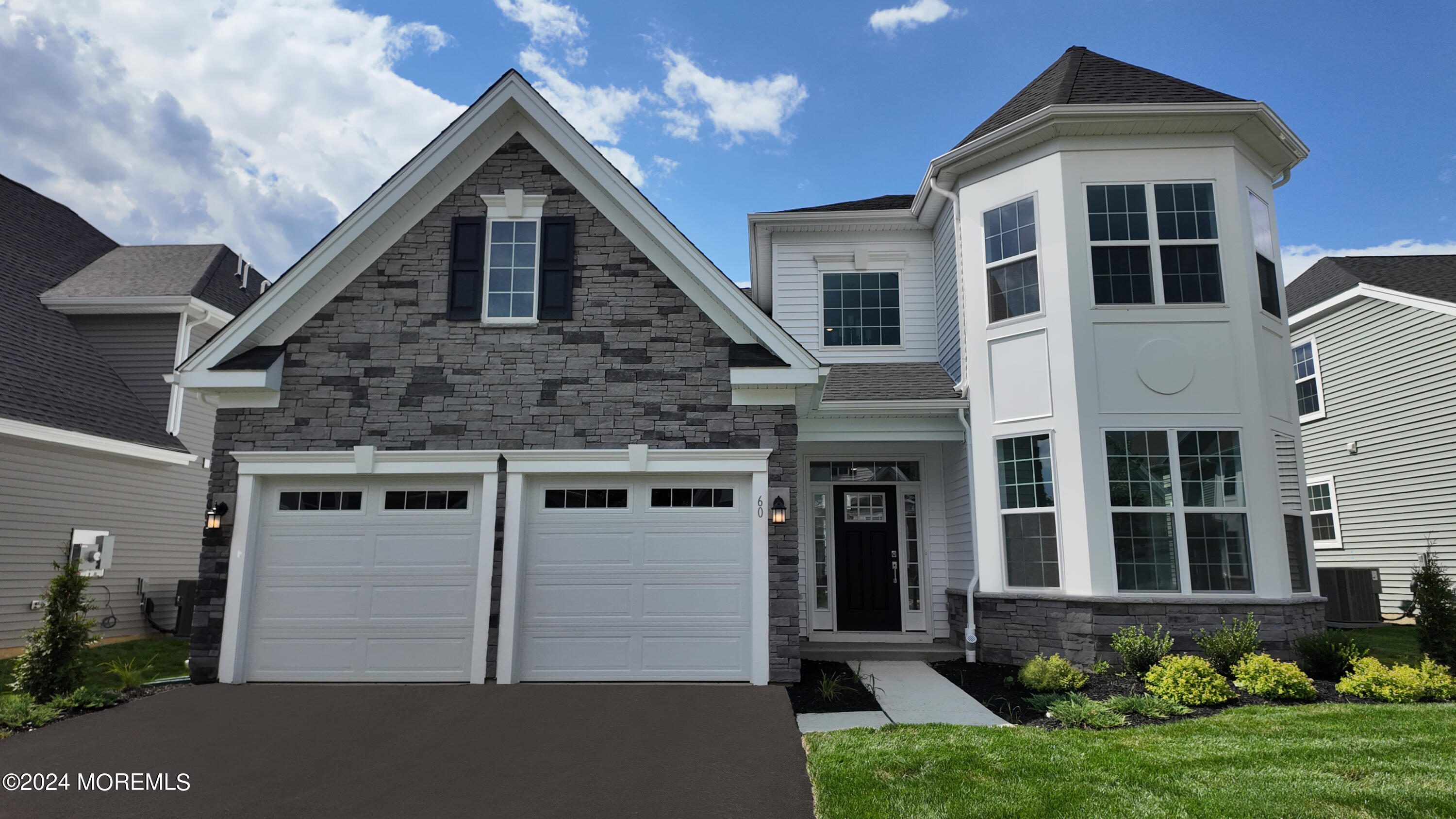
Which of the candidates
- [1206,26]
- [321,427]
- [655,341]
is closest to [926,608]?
[655,341]

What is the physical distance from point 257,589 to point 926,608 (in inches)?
340

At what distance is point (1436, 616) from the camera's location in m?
7.51

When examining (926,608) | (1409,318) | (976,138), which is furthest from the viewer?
(1409,318)

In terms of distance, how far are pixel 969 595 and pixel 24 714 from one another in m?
9.84

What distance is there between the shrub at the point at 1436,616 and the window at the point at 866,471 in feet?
19.0

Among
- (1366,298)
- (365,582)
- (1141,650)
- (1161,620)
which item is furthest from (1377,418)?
(365,582)

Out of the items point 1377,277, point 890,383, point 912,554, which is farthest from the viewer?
point 1377,277

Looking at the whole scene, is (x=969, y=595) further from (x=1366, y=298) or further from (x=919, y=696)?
(x=1366, y=298)

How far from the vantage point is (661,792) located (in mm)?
4859

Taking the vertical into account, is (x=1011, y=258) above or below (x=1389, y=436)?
above

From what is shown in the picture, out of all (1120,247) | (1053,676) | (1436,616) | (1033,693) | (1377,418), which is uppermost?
(1120,247)

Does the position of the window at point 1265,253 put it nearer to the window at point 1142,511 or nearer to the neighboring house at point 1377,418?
the window at point 1142,511

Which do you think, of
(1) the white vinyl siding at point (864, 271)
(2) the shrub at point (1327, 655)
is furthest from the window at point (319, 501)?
(2) the shrub at point (1327, 655)

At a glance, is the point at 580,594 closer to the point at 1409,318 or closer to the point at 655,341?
the point at 655,341
